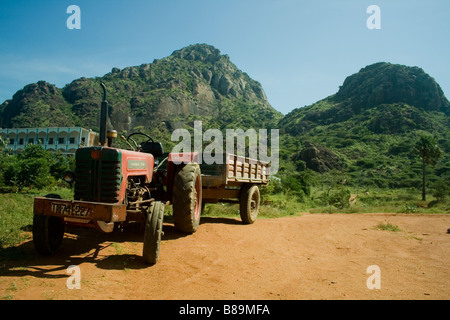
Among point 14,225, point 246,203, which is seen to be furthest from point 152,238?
point 246,203

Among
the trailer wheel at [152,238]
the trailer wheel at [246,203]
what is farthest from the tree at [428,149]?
the trailer wheel at [152,238]

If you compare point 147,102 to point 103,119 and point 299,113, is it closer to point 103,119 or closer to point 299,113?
point 299,113

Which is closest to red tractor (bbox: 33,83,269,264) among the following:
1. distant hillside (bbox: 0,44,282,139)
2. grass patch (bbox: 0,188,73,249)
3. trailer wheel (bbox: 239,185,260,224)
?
grass patch (bbox: 0,188,73,249)

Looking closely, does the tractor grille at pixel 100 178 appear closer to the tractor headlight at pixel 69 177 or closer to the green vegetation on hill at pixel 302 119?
the tractor headlight at pixel 69 177

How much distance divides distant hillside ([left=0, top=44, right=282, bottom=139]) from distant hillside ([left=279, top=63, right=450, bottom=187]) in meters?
20.7

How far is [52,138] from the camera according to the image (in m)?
50.9

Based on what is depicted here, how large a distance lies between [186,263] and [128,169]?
1.77m

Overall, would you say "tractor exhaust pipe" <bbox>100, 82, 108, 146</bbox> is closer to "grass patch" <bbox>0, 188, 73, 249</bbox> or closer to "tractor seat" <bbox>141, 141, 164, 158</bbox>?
"tractor seat" <bbox>141, 141, 164, 158</bbox>

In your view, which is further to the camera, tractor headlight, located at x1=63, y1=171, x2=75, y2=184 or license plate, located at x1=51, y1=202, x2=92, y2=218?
tractor headlight, located at x1=63, y1=171, x2=75, y2=184

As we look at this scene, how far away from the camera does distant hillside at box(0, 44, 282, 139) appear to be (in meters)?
81.2

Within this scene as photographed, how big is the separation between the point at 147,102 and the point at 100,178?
3520 inches

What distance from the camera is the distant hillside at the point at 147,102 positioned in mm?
81188
